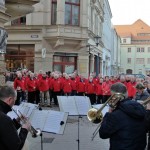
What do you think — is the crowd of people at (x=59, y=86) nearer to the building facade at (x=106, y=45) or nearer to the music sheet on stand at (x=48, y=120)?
the music sheet on stand at (x=48, y=120)

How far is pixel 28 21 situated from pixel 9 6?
52.9 feet

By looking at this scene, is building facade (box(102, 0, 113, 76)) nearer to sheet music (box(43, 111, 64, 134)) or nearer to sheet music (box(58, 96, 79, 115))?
sheet music (box(58, 96, 79, 115))

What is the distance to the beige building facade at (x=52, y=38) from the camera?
87.6ft

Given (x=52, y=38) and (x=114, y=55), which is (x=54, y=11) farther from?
(x=114, y=55)

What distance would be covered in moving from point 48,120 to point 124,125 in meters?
2.07

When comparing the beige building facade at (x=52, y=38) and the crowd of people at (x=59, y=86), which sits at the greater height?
the beige building facade at (x=52, y=38)

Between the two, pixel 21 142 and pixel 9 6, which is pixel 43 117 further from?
pixel 9 6

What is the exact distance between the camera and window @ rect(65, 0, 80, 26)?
89.5ft

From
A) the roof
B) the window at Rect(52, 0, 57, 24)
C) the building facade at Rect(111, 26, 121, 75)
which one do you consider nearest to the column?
the window at Rect(52, 0, 57, 24)

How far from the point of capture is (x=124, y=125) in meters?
4.68

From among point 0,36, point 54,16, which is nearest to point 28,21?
point 54,16

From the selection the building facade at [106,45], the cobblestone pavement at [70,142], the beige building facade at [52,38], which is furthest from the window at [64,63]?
the building facade at [106,45]

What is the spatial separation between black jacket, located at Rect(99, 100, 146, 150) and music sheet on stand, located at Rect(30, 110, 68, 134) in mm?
1738

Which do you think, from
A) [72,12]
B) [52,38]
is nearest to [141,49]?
[72,12]
